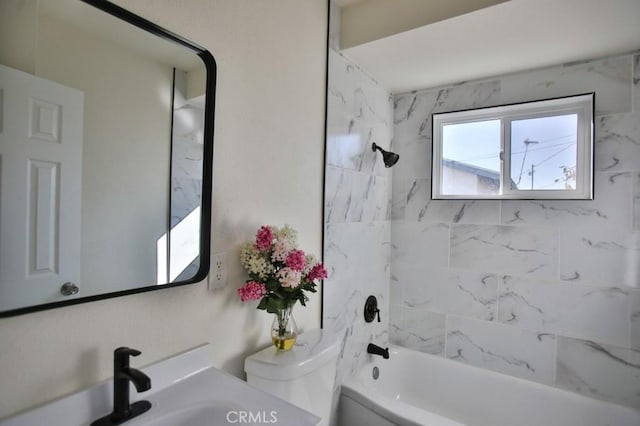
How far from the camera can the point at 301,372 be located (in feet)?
4.34

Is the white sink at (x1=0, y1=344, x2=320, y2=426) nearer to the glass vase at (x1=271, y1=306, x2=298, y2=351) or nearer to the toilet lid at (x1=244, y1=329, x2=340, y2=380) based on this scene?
the toilet lid at (x1=244, y1=329, x2=340, y2=380)

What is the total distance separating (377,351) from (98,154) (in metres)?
1.96

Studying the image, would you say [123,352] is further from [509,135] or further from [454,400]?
[509,135]

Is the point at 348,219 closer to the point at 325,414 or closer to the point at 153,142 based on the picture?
the point at 325,414

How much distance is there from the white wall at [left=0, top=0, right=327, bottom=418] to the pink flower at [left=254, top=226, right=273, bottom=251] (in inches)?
3.7

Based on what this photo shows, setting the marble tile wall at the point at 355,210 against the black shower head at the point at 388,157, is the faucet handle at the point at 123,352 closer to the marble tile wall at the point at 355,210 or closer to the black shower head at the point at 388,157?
the marble tile wall at the point at 355,210

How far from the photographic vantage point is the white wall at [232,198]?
857mm

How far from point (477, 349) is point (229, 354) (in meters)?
1.75

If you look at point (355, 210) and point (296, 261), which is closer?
point (296, 261)

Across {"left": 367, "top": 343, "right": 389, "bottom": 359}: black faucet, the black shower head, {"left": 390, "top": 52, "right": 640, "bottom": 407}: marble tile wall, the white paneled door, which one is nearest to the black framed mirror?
the white paneled door

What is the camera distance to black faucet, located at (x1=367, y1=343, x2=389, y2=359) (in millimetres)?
2236

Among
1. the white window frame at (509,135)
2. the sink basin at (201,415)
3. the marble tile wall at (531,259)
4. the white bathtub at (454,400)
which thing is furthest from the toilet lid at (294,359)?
the white window frame at (509,135)

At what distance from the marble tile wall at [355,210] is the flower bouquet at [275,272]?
526mm

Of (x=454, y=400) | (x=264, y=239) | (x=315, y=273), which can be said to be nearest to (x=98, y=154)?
(x=264, y=239)
